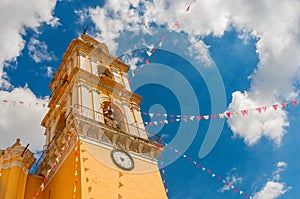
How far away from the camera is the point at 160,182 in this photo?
1262 cm

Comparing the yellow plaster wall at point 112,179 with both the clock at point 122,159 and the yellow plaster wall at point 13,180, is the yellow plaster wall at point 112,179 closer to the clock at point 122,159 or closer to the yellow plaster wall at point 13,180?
the clock at point 122,159

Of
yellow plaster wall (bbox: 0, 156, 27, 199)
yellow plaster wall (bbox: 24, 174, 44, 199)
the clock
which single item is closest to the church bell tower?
the clock

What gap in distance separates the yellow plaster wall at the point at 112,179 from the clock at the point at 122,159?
18 centimetres

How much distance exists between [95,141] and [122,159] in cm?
119

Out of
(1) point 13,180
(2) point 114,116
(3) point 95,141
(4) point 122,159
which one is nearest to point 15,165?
(1) point 13,180

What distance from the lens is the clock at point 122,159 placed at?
39.3 feet

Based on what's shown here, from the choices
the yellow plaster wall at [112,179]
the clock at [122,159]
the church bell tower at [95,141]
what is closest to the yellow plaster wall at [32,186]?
the church bell tower at [95,141]

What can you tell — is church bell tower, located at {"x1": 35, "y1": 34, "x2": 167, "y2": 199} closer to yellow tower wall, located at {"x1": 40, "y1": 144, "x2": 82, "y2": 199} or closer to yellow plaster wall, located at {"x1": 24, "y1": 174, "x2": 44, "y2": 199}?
yellow tower wall, located at {"x1": 40, "y1": 144, "x2": 82, "y2": 199}

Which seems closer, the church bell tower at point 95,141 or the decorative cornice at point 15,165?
the church bell tower at point 95,141

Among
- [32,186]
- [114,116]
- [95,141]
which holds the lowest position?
[32,186]

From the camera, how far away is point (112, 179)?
11.1 m

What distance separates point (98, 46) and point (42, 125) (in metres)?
5.52

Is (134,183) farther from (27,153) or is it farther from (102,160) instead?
(27,153)

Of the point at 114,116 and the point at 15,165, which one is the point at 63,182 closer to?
the point at 15,165
